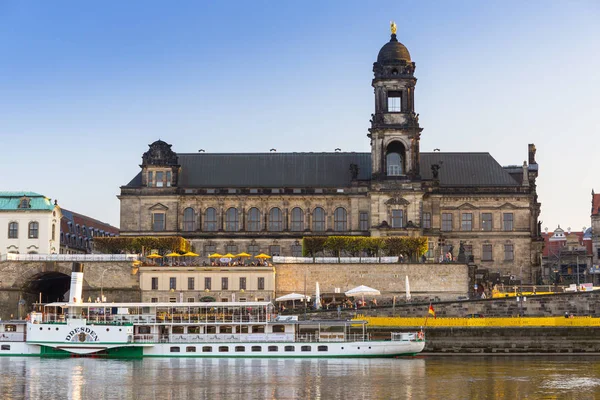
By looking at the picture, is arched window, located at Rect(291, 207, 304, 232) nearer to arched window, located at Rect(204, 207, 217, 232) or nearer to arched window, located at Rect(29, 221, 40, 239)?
arched window, located at Rect(204, 207, 217, 232)

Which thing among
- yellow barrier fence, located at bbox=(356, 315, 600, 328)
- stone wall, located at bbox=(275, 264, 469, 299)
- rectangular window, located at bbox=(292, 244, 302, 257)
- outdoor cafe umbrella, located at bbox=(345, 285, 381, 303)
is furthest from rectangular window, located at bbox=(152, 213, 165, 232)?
yellow barrier fence, located at bbox=(356, 315, 600, 328)

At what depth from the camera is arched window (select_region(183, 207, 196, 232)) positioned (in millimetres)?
84438

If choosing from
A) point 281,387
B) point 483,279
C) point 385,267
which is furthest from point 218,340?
point 483,279

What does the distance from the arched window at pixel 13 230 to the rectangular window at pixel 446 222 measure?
31341mm

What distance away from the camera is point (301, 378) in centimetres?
4862

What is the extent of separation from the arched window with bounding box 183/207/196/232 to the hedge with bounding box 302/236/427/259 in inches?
406

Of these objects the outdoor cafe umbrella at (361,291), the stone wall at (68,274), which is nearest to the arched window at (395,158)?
the outdoor cafe umbrella at (361,291)

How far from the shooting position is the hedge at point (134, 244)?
255ft

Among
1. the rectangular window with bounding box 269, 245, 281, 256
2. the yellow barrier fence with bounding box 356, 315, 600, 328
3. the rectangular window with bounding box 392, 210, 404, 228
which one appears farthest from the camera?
the rectangular window with bounding box 269, 245, 281, 256

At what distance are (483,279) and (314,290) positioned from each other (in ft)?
42.7

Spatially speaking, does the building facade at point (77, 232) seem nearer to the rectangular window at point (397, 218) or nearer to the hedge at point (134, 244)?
the hedge at point (134, 244)

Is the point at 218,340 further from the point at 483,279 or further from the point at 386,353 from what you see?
the point at 483,279

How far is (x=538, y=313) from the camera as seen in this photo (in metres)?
67.4

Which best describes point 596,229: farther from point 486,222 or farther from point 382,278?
point 382,278
